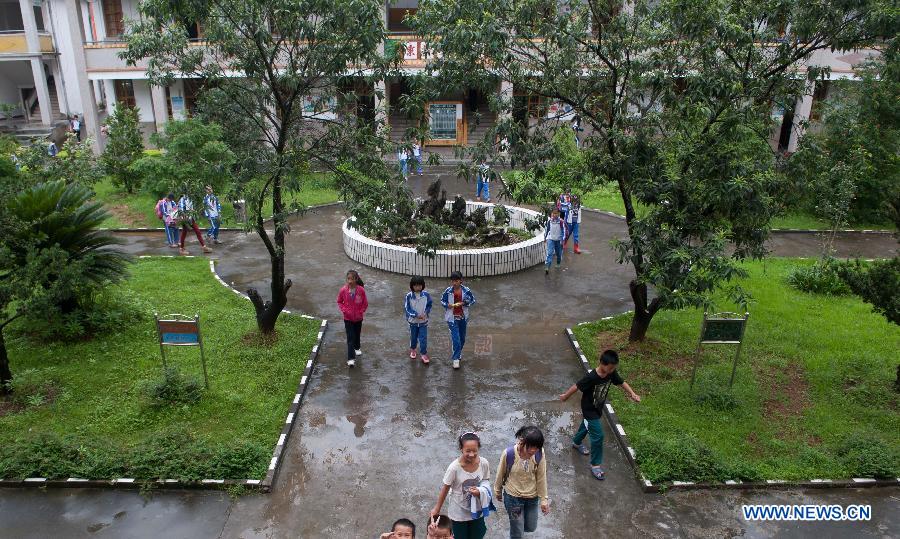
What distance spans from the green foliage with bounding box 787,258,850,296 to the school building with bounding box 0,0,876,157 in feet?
38.5

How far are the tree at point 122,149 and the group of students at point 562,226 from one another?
1341 centimetres

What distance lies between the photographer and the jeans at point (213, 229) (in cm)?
1482

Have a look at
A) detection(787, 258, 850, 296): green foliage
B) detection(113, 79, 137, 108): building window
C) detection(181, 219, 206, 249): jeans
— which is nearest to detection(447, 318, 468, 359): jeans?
detection(787, 258, 850, 296): green foliage

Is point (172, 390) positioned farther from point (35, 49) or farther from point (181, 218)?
point (35, 49)

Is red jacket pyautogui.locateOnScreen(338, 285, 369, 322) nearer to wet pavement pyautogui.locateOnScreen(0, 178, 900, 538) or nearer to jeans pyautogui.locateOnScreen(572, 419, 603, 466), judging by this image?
wet pavement pyautogui.locateOnScreen(0, 178, 900, 538)

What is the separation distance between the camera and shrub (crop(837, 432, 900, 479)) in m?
6.84

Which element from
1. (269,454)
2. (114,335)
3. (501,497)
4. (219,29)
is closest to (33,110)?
(114,335)

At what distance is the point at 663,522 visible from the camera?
6.21 meters

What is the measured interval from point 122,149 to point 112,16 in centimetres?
924

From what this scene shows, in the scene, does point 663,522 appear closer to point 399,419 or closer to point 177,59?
point 399,419

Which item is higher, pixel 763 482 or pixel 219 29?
pixel 219 29

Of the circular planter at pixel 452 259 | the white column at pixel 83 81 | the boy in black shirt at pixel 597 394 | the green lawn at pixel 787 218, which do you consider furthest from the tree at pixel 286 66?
the white column at pixel 83 81

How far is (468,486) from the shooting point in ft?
16.1

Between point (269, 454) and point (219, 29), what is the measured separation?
5262mm
